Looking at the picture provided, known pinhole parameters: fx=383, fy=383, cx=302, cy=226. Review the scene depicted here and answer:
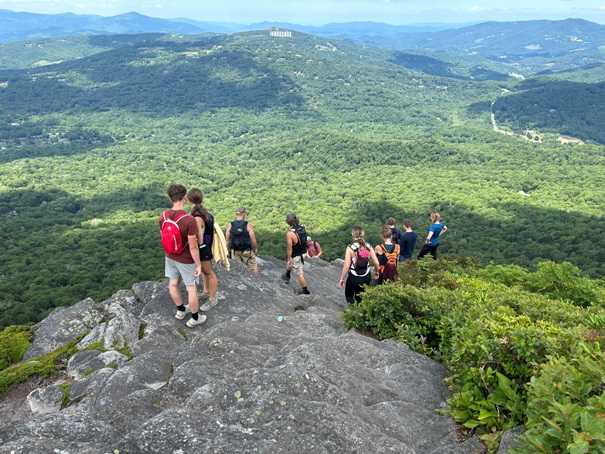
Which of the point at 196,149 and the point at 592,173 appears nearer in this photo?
the point at 592,173

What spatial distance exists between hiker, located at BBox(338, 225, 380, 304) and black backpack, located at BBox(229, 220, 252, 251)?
3.70 meters

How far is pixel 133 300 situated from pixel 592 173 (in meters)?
134

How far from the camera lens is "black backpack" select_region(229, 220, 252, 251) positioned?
40.2 ft

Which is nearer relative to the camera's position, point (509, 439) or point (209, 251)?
point (509, 439)

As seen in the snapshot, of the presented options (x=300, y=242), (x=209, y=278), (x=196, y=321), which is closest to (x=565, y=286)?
(x=300, y=242)

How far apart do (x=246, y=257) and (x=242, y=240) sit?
95cm

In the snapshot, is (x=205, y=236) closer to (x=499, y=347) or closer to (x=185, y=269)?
(x=185, y=269)

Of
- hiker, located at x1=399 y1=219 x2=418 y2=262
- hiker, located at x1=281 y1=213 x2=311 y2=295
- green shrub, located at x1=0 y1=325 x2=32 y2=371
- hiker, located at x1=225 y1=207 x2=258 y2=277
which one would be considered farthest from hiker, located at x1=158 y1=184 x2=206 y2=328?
hiker, located at x1=399 y1=219 x2=418 y2=262

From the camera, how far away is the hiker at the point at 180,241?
26.2 feet

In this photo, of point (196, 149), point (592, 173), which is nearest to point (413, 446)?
point (592, 173)

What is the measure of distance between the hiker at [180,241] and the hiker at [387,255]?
5449mm

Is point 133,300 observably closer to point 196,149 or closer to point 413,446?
point 413,446

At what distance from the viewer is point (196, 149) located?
175 meters

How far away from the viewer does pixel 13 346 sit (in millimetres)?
10031
